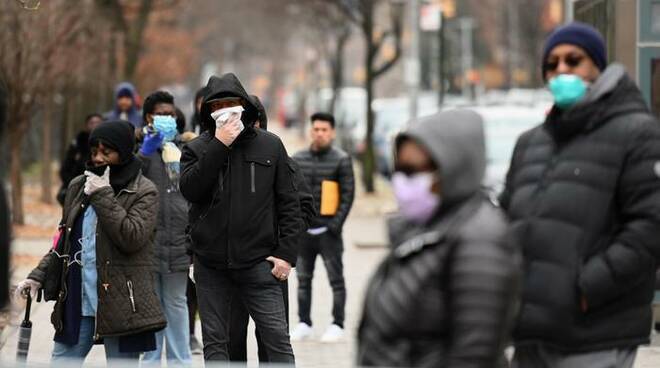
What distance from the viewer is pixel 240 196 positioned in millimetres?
8367

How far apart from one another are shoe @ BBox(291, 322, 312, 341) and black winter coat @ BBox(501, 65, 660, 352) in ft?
23.9

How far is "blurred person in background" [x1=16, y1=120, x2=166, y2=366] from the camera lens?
27.1 ft

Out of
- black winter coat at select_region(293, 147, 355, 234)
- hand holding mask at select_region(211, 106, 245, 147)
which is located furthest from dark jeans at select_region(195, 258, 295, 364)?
black winter coat at select_region(293, 147, 355, 234)

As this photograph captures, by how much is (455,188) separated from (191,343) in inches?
291

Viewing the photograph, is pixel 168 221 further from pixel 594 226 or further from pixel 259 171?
pixel 594 226

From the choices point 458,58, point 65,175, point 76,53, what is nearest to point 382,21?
point 458,58

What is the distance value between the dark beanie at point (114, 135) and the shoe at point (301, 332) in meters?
4.65

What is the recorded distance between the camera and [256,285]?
8414 millimetres

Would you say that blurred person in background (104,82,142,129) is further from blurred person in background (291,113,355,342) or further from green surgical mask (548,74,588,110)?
green surgical mask (548,74,588,110)

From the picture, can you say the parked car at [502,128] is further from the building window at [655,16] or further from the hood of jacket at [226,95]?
the hood of jacket at [226,95]

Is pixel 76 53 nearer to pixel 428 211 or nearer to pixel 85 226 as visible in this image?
pixel 85 226

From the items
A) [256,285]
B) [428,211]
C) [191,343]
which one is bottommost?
[191,343]

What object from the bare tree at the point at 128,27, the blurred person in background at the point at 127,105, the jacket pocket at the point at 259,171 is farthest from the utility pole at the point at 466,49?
the jacket pocket at the point at 259,171

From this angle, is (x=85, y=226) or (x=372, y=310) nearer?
(x=372, y=310)
